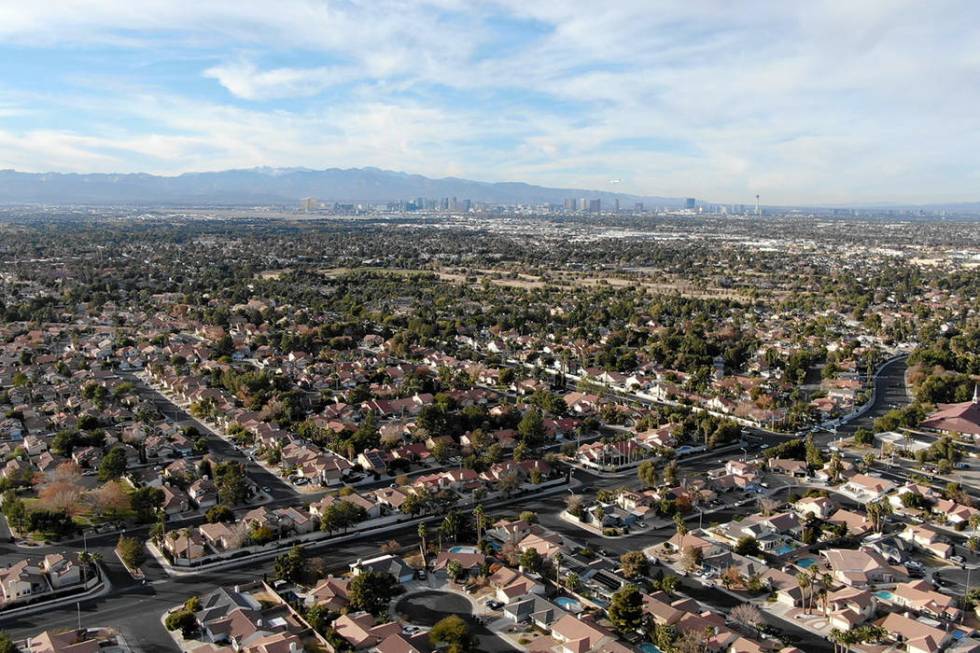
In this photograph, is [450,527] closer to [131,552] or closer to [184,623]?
[184,623]

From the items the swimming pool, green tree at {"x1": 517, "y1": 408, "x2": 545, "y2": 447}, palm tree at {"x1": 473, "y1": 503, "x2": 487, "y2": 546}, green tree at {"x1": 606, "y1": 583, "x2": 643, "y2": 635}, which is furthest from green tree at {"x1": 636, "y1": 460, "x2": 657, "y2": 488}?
green tree at {"x1": 606, "y1": 583, "x2": 643, "y2": 635}

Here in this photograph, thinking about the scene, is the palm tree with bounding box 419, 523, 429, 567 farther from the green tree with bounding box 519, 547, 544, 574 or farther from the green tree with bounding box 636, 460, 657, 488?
the green tree with bounding box 636, 460, 657, 488

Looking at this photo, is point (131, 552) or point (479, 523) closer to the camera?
point (131, 552)

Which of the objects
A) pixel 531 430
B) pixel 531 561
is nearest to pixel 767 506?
pixel 531 561

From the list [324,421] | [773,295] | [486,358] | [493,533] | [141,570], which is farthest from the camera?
[773,295]

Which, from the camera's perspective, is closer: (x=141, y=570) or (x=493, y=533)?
(x=141, y=570)

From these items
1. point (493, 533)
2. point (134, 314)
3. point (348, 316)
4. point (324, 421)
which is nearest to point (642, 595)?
point (493, 533)

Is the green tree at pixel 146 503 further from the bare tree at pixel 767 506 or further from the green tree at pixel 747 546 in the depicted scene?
the bare tree at pixel 767 506

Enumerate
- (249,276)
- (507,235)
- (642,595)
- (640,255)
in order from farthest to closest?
(507,235) → (640,255) → (249,276) → (642,595)

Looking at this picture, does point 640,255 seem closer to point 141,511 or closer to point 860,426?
point 860,426
